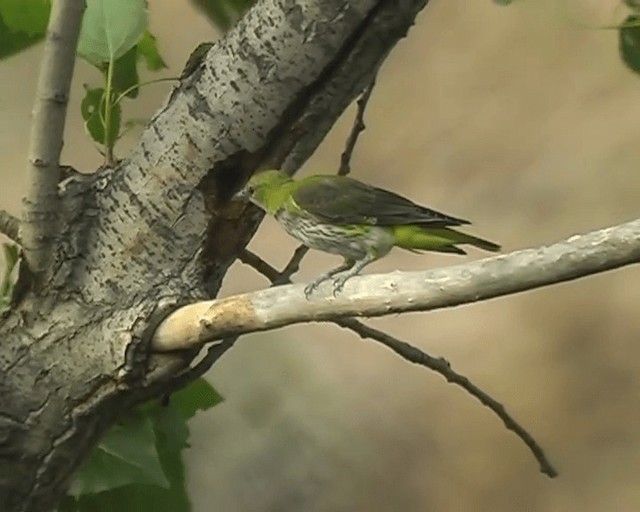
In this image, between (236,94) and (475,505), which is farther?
(475,505)

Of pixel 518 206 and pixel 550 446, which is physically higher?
pixel 518 206

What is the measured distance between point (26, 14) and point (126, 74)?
0.08 m

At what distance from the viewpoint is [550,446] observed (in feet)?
4.26

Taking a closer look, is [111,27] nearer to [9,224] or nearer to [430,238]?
[9,224]

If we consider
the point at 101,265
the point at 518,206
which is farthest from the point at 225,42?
the point at 518,206

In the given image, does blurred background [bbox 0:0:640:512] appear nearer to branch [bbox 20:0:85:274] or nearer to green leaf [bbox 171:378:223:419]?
green leaf [bbox 171:378:223:419]

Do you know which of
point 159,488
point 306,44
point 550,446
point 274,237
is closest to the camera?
point 306,44

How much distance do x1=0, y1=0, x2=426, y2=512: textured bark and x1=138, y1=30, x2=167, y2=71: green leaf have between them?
0.17 meters

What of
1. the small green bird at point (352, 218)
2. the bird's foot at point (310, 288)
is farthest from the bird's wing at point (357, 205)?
the bird's foot at point (310, 288)

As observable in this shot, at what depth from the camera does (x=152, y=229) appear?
2.04ft

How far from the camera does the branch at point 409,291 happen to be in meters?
0.39

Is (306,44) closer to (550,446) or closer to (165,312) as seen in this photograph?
(165,312)

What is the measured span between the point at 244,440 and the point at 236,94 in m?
0.87

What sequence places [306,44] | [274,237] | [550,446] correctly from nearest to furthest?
[306,44]
[550,446]
[274,237]
